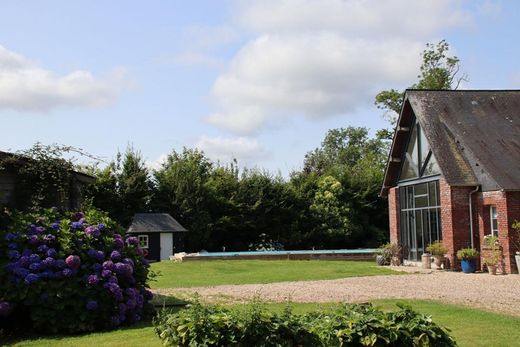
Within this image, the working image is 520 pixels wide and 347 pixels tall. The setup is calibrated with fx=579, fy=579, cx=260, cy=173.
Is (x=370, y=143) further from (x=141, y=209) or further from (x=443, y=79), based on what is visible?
(x=141, y=209)

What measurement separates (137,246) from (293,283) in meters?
6.78

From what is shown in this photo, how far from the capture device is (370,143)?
79812 millimetres

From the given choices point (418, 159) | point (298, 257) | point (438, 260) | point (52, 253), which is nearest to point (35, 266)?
point (52, 253)

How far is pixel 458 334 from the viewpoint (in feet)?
26.8

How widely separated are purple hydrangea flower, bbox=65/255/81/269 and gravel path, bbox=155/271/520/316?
406cm

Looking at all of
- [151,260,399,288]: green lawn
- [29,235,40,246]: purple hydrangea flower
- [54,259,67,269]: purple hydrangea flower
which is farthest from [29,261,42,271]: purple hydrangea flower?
[151,260,399,288]: green lawn

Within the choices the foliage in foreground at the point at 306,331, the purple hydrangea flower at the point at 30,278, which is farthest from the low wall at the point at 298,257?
the foliage in foreground at the point at 306,331

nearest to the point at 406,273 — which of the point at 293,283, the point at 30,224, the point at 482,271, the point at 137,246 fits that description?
the point at 482,271

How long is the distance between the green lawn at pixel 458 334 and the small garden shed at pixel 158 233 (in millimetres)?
21516

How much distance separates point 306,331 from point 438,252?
675 inches

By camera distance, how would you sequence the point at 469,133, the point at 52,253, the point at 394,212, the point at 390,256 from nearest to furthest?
1. the point at 52,253
2. the point at 469,133
3. the point at 390,256
4. the point at 394,212

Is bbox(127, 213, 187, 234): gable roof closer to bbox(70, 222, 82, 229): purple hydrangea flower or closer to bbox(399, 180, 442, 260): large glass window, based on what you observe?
bbox(399, 180, 442, 260): large glass window

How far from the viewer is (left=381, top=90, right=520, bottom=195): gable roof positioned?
809 inches

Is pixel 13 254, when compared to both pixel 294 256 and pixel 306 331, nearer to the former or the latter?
pixel 306 331
